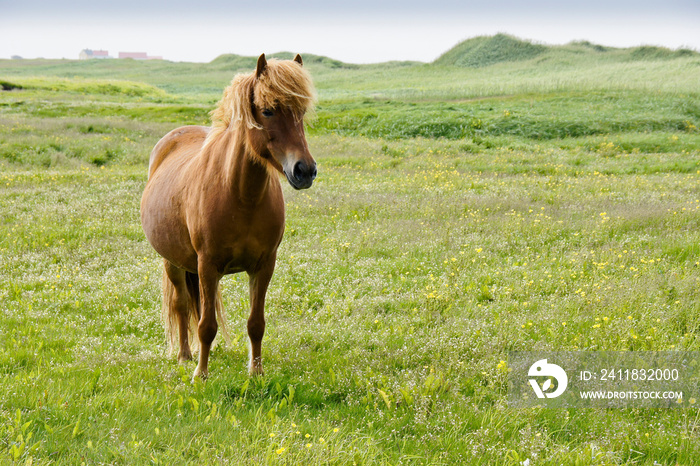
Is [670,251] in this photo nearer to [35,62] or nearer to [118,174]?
[118,174]

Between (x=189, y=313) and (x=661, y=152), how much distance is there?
2400cm

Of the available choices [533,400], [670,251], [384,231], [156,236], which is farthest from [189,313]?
[670,251]

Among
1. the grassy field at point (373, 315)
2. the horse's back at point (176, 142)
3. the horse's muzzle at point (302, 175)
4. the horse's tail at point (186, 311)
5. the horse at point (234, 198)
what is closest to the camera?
the grassy field at point (373, 315)

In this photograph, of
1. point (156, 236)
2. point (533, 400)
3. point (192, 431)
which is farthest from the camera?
point (156, 236)

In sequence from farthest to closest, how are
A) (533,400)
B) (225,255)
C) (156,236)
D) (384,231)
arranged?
1. (384,231)
2. (156,236)
3. (225,255)
4. (533,400)

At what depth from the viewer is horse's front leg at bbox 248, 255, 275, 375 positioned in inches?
215

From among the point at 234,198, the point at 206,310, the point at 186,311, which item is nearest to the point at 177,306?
the point at 186,311

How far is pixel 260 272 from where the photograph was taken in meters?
5.44

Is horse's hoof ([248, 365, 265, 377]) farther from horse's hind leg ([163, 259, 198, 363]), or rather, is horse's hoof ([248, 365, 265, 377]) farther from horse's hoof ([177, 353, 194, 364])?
horse's hind leg ([163, 259, 198, 363])

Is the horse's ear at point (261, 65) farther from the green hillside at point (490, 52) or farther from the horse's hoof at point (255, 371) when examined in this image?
the green hillside at point (490, 52)

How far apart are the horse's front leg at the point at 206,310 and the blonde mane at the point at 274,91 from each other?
62.4 inches

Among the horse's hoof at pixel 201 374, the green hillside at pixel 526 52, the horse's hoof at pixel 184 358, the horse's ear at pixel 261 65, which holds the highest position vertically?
the green hillside at pixel 526 52

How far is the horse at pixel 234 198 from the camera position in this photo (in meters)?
4.57

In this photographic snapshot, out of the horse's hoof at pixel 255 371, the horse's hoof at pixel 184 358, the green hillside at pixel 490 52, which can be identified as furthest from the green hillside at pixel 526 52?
the horse's hoof at pixel 255 371
